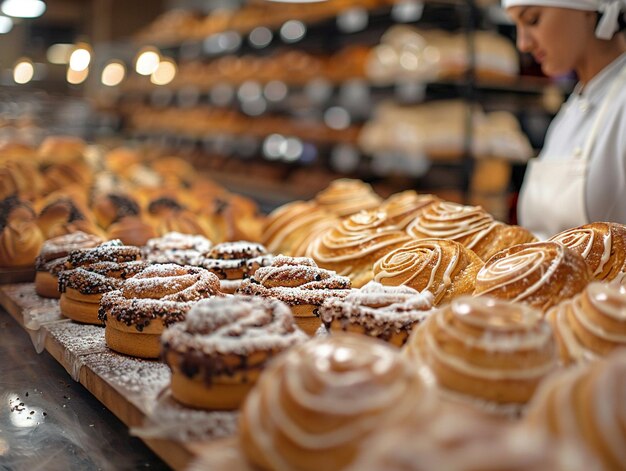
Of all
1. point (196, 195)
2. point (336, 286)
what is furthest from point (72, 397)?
point (196, 195)

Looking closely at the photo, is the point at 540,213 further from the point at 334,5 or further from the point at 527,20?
the point at 334,5

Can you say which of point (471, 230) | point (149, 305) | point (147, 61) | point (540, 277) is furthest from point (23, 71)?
point (540, 277)

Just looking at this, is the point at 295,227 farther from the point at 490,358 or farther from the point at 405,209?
the point at 490,358

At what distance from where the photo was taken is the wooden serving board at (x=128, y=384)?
1.31 m

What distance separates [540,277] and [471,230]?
594 millimetres

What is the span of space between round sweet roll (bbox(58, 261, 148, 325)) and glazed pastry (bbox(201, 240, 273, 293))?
0.22m

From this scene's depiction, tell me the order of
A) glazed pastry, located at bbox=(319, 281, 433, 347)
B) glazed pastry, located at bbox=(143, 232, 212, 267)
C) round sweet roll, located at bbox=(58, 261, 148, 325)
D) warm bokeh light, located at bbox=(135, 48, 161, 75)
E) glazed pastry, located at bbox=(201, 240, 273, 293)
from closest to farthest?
1. glazed pastry, located at bbox=(319, 281, 433, 347)
2. round sweet roll, located at bbox=(58, 261, 148, 325)
3. glazed pastry, located at bbox=(201, 240, 273, 293)
4. glazed pastry, located at bbox=(143, 232, 212, 267)
5. warm bokeh light, located at bbox=(135, 48, 161, 75)

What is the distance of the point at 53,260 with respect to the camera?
7.91 ft

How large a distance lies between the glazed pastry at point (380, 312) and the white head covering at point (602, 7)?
1.86 meters

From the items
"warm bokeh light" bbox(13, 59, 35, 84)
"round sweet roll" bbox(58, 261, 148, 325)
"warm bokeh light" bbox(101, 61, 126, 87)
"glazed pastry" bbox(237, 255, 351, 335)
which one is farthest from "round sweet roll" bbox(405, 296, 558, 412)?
"warm bokeh light" bbox(101, 61, 126, 87)

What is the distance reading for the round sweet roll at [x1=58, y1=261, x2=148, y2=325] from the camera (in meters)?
2.07

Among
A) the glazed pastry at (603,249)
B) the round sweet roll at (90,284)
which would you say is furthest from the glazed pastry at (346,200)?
the glazed pastry at (603,249)

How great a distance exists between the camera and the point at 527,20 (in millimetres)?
3031

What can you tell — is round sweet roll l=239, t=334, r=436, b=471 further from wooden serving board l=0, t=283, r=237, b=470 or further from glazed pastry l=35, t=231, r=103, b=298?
glazed pastry l=35, t=231, r=103, b=298
